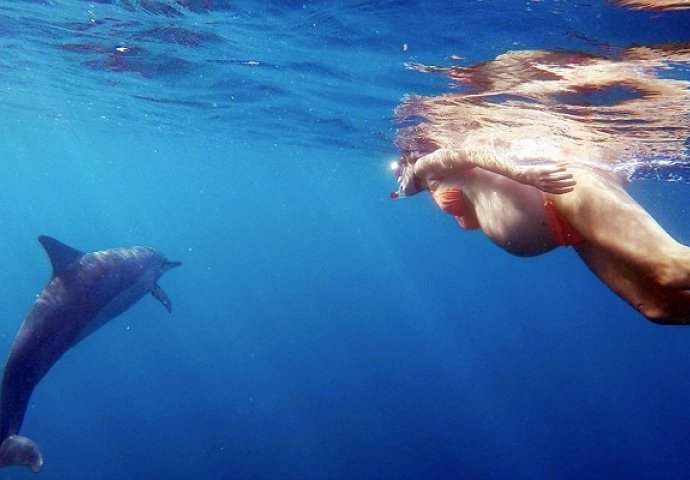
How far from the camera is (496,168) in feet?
14.2

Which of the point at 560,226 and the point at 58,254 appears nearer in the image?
the point at 560,226

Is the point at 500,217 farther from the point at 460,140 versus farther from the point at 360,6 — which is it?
the point at 460,140

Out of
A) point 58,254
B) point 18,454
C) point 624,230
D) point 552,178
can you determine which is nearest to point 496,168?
point 552,178

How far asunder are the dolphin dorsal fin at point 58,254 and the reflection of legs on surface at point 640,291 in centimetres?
1011

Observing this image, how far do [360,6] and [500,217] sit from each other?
17.1 feet

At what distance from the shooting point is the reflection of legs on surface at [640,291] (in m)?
3.58

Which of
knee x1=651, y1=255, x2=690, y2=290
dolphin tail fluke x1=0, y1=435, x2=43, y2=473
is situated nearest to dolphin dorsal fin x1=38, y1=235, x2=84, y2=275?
dolphin tail fluke x1=0, y1=435, x2=43, y2=473

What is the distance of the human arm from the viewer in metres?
3.73

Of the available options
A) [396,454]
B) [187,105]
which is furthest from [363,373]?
[187,105]

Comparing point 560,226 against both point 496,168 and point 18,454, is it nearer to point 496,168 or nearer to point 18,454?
point 496,168

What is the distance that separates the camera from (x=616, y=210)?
3.76m

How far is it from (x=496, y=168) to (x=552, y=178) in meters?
0.66

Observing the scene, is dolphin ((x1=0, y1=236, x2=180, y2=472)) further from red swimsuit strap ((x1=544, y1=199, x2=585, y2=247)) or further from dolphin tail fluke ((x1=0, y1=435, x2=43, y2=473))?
red swimsuit strap ((x1=544, y1=199, x2=585, y2=247))

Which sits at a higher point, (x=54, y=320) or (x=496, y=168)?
(x=496, y=168)
